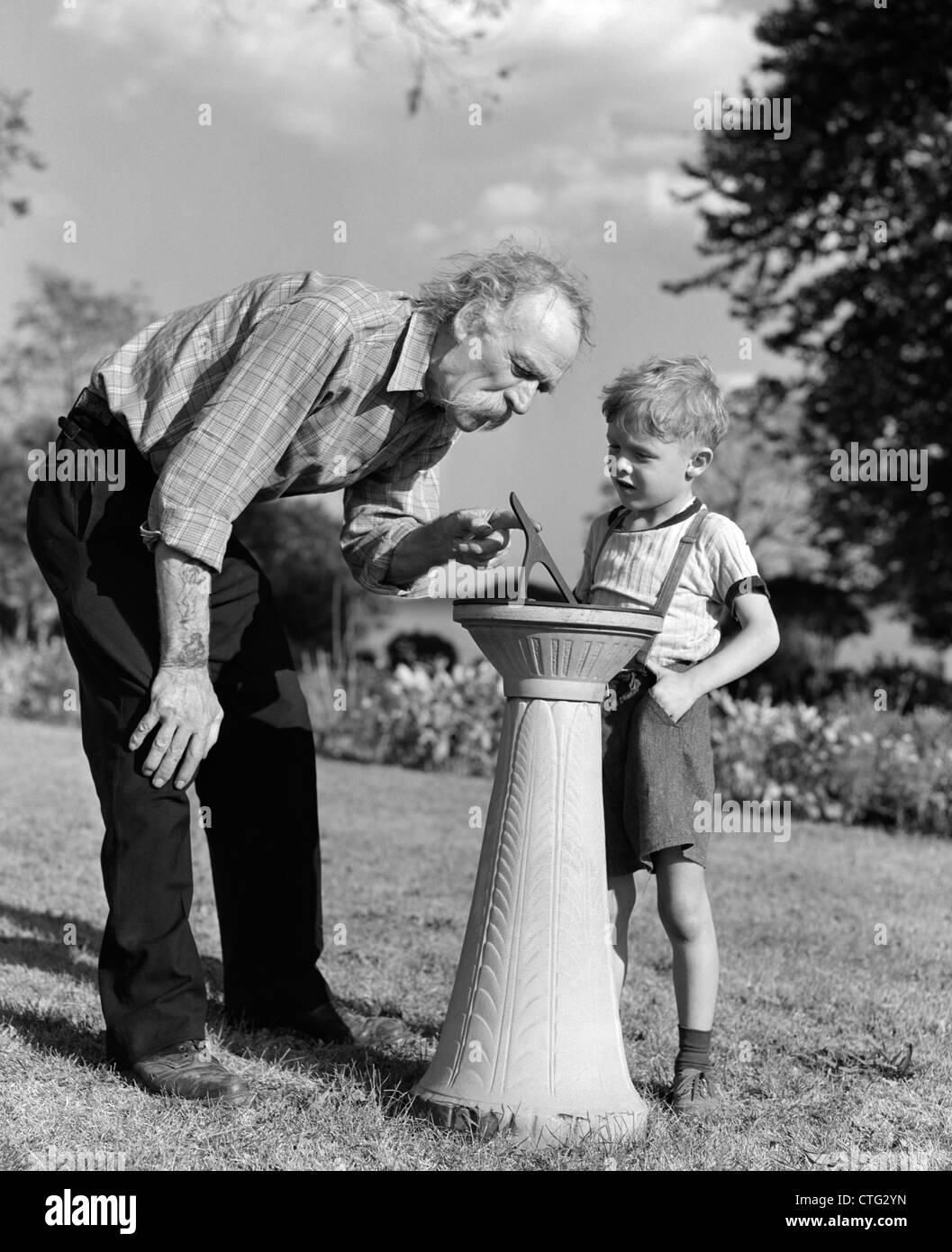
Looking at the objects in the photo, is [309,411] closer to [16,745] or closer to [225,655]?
[225,655]

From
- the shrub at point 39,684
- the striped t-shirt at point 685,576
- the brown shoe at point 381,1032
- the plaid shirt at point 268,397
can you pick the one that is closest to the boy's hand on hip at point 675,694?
the striped t-shirt at point 685,576

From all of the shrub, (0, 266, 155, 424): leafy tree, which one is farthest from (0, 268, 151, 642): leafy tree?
the shrub

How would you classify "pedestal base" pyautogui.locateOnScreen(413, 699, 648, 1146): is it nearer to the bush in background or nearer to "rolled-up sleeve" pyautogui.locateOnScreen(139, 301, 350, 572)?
"rolled-up sleeve" pyautogui.locateOnScreen(139, 301, 350, 572)

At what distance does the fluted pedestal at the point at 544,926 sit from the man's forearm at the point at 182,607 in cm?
56

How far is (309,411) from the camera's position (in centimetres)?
295

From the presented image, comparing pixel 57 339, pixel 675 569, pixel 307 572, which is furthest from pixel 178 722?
pixel 57 339

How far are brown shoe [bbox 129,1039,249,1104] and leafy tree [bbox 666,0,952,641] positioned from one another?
1165 centimetres

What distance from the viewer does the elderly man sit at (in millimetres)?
2771

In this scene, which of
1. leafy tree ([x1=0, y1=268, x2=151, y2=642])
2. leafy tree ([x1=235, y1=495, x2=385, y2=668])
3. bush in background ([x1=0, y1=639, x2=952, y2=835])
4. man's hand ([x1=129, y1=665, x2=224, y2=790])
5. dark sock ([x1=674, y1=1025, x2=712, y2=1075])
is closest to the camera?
man's hand ([x1=129, y1=665, x2=224, y2=790])

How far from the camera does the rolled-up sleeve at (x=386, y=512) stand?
3.31 m

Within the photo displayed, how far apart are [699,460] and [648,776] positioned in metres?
0.78

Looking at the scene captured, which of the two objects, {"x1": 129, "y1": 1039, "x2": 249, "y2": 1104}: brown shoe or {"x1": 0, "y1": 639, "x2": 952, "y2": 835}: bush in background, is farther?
{"x1": 0, "y1": 639, "x2": 952, "y2": 835}: bush in background

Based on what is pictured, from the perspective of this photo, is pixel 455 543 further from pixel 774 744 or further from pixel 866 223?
pixel 866 223

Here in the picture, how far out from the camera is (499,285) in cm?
279
